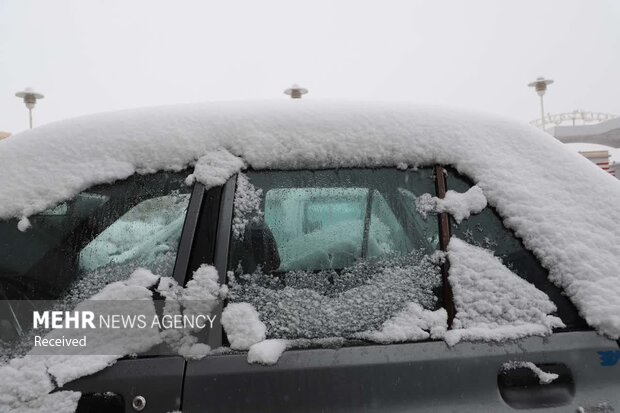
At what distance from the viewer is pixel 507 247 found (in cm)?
130

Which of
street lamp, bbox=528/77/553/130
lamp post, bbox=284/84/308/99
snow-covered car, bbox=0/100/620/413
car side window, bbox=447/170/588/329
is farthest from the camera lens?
street lamp, bbox=528/77/553/130

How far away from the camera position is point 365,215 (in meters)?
1.33

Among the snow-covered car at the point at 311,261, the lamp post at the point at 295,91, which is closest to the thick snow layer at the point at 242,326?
the snow-covered car at the point at 311,261

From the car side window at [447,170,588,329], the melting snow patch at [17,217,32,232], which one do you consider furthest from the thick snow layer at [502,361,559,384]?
the melting snow patch at [17,217,32,232]

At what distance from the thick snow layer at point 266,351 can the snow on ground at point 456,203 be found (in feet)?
1.87

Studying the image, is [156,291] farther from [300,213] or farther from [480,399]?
[480,399]

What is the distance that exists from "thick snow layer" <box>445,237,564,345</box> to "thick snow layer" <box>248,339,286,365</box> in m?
0.44

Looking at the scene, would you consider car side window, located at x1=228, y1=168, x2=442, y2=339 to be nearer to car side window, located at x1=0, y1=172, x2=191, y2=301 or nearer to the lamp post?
car side window, located at x1=0, y1=172, x2=191, y2=301

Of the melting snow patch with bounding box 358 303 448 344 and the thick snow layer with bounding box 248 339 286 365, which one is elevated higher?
the melting snow patch with bounding box 358 303 448 344

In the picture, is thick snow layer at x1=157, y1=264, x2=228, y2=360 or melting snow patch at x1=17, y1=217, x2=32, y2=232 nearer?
thick snow layer at x1=157, y1=264, x2=228, y2=360

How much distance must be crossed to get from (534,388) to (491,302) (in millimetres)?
233

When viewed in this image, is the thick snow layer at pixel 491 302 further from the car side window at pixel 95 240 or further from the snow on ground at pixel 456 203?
the car side window at pixel 95 240

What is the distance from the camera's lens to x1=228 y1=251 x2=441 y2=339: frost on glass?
1.18 metres

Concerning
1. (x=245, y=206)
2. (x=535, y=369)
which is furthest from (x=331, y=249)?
(x=535, y=369)
